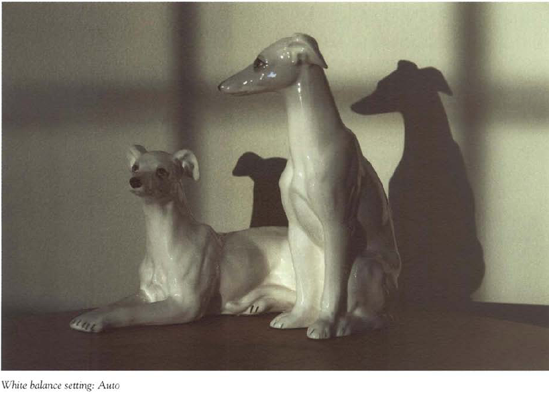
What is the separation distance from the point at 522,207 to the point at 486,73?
0.95 ft

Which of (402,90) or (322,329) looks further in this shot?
(402,90)

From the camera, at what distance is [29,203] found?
6.34 feet

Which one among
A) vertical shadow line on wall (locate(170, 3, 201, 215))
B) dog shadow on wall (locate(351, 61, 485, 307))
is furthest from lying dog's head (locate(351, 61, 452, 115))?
vertical shadow line on wall (locate(170, 3, 201, 215))

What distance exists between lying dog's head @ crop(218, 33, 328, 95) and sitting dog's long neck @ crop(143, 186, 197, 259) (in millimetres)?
218

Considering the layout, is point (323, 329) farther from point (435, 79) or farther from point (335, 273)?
point (435, 79)

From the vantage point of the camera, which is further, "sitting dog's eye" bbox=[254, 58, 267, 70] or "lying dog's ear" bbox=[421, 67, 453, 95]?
"lying dog's ear" bbox=[421, 67, 453, 95]

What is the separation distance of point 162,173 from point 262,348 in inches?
13.2

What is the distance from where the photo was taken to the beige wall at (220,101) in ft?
6.23

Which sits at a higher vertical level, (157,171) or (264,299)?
(157,171)

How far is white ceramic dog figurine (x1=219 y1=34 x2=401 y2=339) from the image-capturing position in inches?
55.3

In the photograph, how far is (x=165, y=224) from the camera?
1507mm

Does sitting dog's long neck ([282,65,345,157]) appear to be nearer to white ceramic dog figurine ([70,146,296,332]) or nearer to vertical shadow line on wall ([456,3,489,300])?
white ceramic dog figurine ([70,146,296,332])

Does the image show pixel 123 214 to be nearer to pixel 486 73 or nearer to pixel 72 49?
pixel 72 49

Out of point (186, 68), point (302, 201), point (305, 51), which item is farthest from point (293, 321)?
point (186, 68)
